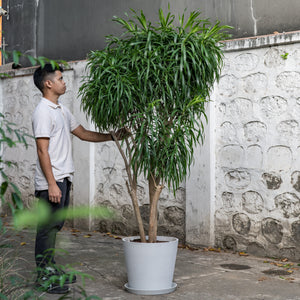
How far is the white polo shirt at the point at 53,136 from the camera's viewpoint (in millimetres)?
4148

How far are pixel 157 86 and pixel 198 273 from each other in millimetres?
1972

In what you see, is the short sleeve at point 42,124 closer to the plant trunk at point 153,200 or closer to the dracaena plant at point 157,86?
the dracaena plant at point 157,86

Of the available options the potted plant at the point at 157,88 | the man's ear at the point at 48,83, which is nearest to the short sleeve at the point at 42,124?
the man's ear at the point at 48,83

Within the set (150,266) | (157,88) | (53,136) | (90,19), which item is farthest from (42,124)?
(90,19)

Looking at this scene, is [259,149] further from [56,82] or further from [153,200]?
[56,82]

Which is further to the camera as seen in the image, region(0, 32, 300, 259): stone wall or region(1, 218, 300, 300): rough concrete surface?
region(0, 32, 300, 259): stone wall

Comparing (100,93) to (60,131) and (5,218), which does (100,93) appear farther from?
(5,218)

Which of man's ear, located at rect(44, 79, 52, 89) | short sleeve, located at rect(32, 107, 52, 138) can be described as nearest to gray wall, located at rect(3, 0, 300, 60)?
man's ear, located at rect(44, 79, 52, 89)

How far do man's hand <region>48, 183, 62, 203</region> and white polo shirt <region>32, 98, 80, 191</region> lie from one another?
0.27 feet

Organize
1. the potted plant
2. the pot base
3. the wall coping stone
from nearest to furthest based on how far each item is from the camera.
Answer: the potted plant, the pot base, the wall coping stone

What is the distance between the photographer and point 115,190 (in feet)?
23.6

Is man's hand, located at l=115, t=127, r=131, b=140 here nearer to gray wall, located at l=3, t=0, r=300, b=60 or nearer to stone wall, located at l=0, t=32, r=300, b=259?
stone wall, located at l=0, t=32, r=300, b=259

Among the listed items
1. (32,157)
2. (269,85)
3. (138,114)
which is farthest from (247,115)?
(32,157)

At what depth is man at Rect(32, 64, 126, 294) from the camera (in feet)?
→ 13.5
